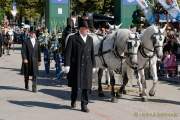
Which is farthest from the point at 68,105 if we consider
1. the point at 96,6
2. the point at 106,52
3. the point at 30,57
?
the point at 96,6

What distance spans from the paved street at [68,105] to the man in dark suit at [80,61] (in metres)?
0.56

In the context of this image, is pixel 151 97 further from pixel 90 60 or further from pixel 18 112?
pixel 18 112

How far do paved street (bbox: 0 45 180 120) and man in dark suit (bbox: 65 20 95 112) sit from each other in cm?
56

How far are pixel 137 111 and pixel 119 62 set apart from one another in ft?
5.89

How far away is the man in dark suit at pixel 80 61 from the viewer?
38.1 ft

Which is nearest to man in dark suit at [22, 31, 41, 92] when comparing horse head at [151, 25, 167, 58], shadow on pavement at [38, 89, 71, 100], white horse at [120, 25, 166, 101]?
shadow on pavement at [38, 89, 71, 100]

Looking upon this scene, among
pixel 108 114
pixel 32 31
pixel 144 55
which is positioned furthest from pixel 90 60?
pixel 32 31

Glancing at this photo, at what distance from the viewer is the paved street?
11.2 metres

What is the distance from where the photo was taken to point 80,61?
1168 centimetres

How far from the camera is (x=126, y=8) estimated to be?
36594 millimetres

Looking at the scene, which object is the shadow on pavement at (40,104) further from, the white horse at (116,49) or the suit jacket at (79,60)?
the white horse at (116,49)

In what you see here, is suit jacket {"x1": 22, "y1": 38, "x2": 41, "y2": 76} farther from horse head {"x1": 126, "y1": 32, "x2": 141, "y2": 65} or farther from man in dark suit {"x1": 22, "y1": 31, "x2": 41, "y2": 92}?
horse head {"x1": 126, "y1": 32, "x2": 141, "y2": 65}

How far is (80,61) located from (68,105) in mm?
1420

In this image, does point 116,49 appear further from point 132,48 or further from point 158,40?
point 158,40
